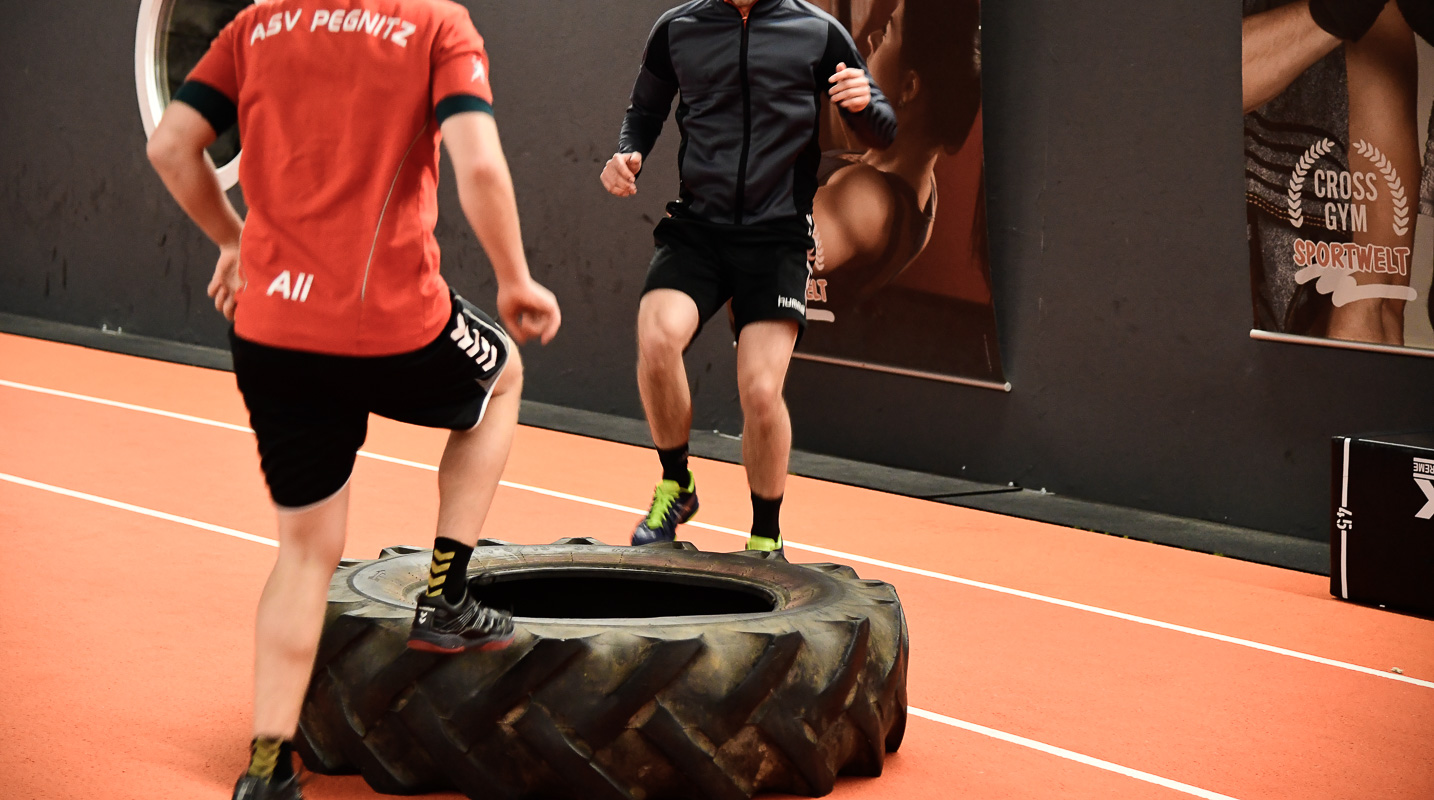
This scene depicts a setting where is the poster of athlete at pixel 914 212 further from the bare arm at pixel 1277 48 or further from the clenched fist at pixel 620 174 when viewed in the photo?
the clenched fist at pixel 620 174

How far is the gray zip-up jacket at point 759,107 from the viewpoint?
13.4 feet

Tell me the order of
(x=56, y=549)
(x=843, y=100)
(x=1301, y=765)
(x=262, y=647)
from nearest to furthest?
1. (x=262, y=647)
2. (x=1301, y=765)
3. (x=843, y=100)
4. (x=56, y=549)

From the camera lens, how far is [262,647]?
98.4 inches

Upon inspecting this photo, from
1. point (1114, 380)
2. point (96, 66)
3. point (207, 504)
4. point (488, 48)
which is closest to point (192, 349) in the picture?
point (96, 66)

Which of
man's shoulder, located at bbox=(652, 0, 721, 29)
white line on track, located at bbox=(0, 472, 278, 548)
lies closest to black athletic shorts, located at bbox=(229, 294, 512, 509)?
man's shoulder, located at bbox=(652, 0, 721, 29)

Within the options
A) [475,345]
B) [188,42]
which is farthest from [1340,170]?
[188,42]

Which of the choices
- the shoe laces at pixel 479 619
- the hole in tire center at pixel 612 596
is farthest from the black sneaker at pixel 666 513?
the shoe laces at pixel 479 619

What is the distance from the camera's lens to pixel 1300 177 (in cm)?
560

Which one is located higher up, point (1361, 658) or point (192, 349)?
point (192, 349)

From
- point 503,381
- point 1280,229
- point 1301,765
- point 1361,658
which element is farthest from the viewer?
point 1280,229

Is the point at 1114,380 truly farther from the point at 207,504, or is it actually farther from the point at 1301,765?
the point at 207,504

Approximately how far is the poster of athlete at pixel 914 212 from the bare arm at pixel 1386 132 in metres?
1.65

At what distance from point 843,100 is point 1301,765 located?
205 centimetres

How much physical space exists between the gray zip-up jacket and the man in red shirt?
1.66 metres
